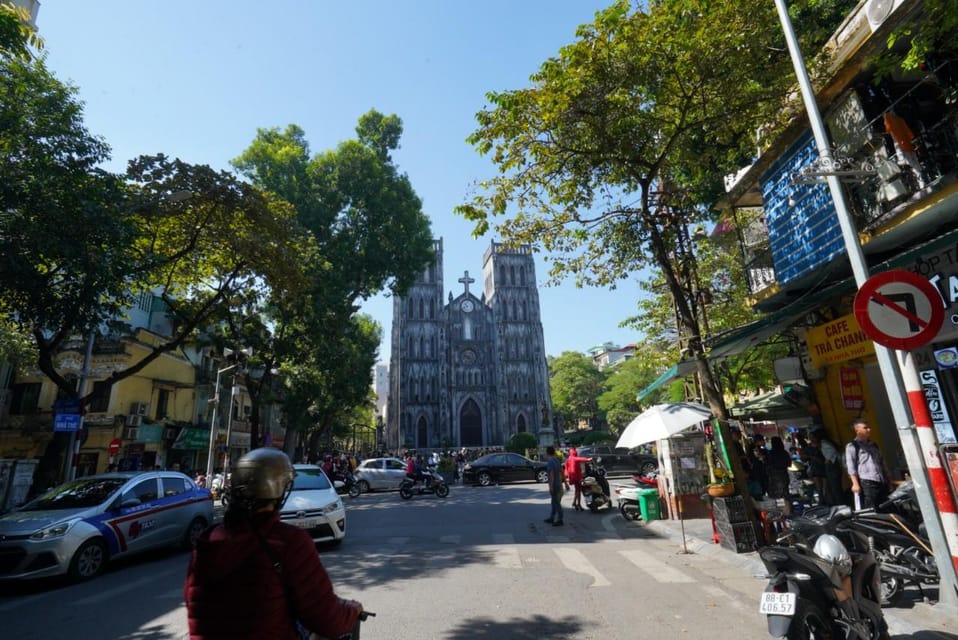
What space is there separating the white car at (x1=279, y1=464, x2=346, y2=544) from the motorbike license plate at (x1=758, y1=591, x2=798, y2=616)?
623 cm

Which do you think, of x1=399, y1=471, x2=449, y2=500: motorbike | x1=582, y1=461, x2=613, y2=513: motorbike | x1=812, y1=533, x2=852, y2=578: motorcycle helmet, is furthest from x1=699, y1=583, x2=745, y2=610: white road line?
x1=399, y1=471, x2=449, y2=500: motorbike

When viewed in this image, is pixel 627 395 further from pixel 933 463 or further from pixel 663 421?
pixel 933 463

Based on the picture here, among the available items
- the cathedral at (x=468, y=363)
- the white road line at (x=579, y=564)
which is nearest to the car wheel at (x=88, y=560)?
the white road line at (x=579, y=564)

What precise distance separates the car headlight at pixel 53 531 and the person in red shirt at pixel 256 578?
6.22 meters

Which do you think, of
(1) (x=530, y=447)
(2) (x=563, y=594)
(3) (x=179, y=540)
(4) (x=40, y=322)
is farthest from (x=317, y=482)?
(1) (x=530, y=447)

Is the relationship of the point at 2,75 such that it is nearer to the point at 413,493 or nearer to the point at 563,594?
the point at 563,594

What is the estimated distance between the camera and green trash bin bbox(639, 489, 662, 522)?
33.8 feet

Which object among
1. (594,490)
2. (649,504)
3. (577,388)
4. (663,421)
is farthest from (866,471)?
(577,388)

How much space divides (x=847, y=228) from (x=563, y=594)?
487 cm

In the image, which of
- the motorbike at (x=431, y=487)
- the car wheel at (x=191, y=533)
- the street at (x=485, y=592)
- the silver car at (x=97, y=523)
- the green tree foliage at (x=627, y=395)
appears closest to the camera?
the street at (x=485, y=592)

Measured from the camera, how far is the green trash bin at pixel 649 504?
33.8 feet

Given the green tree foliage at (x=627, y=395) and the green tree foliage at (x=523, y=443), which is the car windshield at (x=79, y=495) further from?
the green tree foliage at (x=627, y=395)

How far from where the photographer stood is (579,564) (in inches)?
263

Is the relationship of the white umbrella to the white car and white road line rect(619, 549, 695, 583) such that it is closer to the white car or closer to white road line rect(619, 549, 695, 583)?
white road line rect(619, 549, 695, 583)
